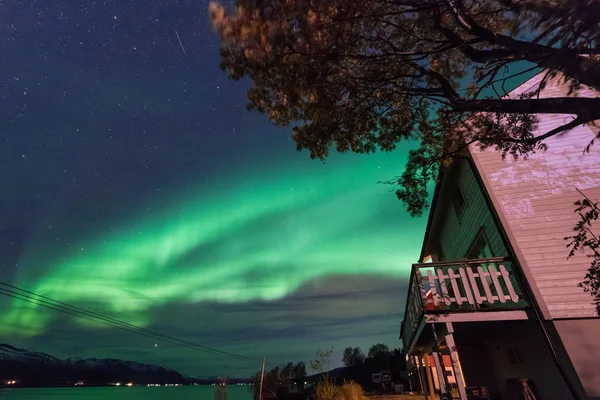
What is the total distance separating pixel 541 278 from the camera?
7.75 m

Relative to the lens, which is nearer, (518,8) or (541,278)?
(518,8)

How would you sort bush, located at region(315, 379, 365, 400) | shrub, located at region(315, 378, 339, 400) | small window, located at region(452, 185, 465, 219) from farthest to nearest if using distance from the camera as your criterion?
shrub, located at region(315, 378, 339, 400) < small window, located at region(452, 185, 465, 219) < bush, located at region(315, 379, 365, 400)

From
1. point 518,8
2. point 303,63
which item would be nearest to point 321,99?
point 303,63

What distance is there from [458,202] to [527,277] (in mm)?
5043

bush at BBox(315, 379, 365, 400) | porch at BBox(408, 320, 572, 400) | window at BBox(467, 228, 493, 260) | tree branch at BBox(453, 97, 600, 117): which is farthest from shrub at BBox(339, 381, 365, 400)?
tree branch at BBox(453, 97, 600, 117)

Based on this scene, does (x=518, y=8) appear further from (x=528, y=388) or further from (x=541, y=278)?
(x=528, y=388)

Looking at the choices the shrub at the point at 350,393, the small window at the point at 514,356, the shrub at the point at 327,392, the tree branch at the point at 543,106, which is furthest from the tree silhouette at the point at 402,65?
the shrub at the point at 327,392

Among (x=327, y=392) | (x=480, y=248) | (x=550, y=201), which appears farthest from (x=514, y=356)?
(x=327, y=392)

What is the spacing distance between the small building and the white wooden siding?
2 centimetres

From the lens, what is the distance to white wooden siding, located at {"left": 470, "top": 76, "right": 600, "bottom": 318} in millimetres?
7586

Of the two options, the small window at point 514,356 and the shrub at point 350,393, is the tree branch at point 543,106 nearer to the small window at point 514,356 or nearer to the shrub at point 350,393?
the small window at point 514,356

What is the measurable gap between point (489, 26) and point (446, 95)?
226 cm

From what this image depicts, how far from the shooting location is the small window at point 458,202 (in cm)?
1194

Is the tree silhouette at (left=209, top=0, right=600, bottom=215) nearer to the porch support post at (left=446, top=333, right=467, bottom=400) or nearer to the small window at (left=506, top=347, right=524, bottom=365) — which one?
the porch support post at (left=446, top=333, right=467, bottom=400)
